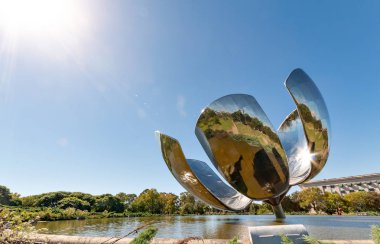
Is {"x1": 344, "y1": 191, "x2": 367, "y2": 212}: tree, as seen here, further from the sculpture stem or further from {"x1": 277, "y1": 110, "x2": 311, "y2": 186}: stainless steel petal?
the sculpture stem

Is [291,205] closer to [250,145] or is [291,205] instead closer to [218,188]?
[218,188]

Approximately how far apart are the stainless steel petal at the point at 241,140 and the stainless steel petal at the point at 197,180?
983mm

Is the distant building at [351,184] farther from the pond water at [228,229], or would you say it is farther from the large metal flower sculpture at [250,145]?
the large metal flower sculpture at [250,145]

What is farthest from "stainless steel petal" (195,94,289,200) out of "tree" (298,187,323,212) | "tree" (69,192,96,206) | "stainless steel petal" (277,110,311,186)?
"tree" (69,192,96,206)


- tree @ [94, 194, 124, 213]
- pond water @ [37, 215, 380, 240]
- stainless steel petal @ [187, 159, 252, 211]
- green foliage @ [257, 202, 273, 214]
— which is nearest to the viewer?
pond water @ [37, 215, 380, 240]

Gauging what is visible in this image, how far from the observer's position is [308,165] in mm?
7746

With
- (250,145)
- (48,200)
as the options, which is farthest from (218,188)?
(48,200)

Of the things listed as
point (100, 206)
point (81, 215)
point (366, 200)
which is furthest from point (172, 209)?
point (366, 200)

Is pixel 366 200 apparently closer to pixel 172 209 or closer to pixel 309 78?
pixel 172 209

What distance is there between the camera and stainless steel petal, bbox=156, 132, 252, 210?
21.8 ft

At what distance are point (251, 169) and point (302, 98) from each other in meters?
2.49

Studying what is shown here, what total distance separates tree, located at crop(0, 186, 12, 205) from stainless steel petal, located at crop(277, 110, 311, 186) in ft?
173

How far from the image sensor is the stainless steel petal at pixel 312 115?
21.0 feet

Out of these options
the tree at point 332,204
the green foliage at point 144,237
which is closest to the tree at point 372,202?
the tree at point 332,204
